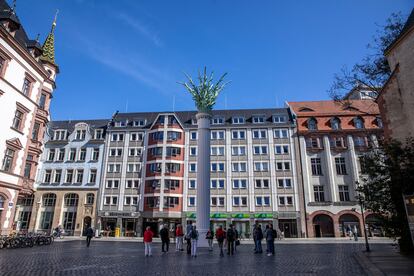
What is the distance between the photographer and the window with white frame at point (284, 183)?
4894 cm

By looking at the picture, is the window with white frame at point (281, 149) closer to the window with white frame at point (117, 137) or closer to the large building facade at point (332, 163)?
the large building facade at point (332, 163)

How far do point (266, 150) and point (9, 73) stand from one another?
128 feet

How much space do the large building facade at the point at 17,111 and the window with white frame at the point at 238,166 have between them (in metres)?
30.7

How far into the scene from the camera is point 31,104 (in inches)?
1111

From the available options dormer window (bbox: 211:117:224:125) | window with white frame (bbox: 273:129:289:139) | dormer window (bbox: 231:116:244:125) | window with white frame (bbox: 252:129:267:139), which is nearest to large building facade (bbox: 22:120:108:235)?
dormer window (bbox: 211:117:224:125)

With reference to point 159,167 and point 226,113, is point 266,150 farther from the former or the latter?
point 159,167

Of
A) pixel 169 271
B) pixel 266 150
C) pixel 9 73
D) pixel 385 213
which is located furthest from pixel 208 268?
pixel 266 150

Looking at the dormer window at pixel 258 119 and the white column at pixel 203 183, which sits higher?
the dormer window at pixel 258 119

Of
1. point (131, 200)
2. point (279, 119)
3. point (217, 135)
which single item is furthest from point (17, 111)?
point (279, 119)

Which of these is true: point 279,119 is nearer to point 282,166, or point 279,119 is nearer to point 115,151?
point 282,166

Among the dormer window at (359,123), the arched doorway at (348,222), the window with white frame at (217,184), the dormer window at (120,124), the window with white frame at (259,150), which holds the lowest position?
the arched doorway at (348,222)

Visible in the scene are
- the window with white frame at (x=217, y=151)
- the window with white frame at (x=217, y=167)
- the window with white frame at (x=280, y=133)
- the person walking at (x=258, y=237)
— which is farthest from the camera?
the window with white frame at (x=217, y=151)

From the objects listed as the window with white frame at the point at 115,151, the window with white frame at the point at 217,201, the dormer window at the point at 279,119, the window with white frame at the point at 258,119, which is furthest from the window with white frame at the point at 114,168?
the dormer window at the point at 279,119

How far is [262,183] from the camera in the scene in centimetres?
4969
